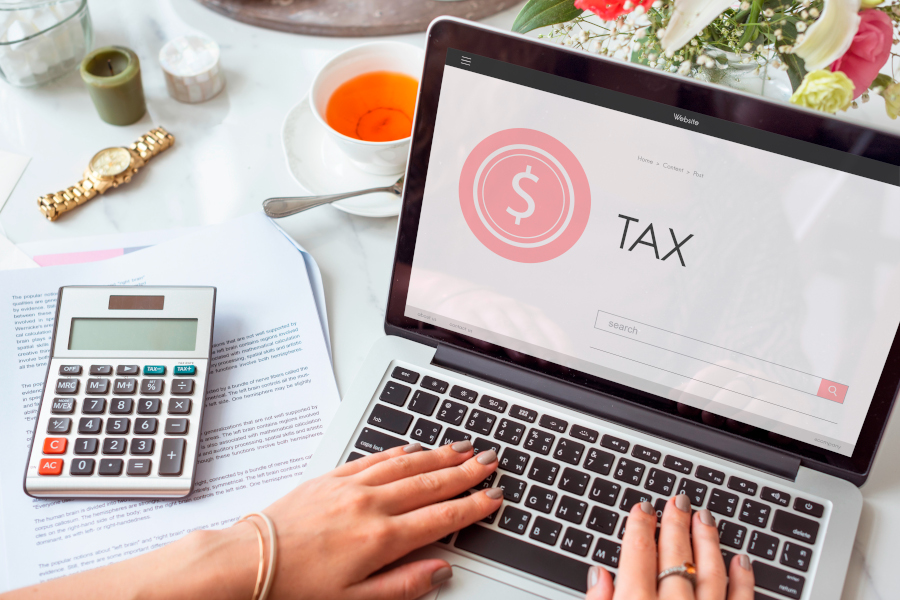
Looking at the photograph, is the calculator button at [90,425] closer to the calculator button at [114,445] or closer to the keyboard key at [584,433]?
the calculator button at [114,445]

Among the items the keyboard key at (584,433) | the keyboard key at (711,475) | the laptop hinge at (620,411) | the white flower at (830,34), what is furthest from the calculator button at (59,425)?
the white flower at (830,34)

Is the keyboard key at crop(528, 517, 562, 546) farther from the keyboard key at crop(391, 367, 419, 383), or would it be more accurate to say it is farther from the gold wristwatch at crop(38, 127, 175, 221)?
the gold wristwatch at crop(38, 127, 175, 221)

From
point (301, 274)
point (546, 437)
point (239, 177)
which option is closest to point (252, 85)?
point (239, 177)

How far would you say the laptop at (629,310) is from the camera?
0.49 metres

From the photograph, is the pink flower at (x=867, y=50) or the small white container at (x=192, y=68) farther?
the small white container at (x=192, y=68)

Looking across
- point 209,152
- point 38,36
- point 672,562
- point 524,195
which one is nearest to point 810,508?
point 672,562

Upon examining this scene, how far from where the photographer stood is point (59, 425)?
567 mm

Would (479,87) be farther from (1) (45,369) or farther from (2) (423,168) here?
(1) (45,369)

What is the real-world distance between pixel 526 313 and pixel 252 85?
0.49 meters

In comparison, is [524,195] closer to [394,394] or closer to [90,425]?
[394,394]

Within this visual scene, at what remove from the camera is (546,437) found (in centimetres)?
57

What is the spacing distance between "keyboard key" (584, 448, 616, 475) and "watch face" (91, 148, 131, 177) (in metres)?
0.58

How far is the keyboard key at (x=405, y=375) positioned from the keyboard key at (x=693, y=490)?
23 cm

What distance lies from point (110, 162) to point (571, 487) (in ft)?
1.98
